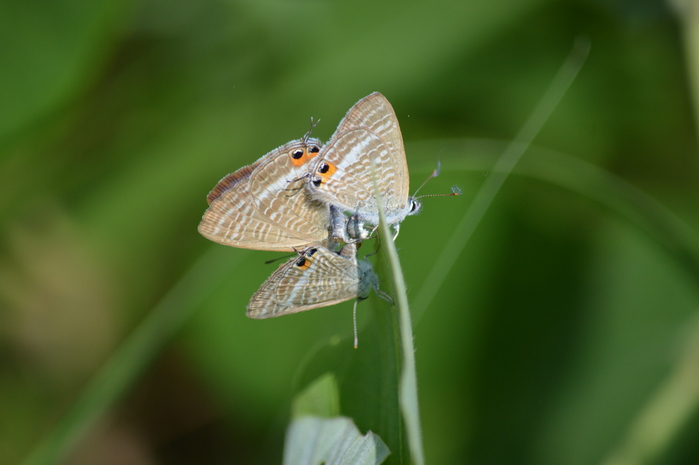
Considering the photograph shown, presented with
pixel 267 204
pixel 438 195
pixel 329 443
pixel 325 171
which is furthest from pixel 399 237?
pixel 329 443

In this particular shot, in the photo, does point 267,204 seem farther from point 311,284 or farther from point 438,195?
point 438,195

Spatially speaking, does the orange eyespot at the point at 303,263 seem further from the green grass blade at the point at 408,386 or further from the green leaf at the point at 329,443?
the green grass blade at the point at 408,386

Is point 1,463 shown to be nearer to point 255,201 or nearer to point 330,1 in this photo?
point 255,201

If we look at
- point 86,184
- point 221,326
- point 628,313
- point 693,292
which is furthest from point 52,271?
point 693,292

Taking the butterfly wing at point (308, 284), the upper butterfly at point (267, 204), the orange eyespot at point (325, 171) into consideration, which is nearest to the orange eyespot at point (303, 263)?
the butterfly wing at point (308, 284)

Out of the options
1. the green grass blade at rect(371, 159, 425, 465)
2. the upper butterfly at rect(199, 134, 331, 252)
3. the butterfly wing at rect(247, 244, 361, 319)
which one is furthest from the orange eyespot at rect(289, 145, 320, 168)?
the green grass blade at rect(371, 159, 425, 465)

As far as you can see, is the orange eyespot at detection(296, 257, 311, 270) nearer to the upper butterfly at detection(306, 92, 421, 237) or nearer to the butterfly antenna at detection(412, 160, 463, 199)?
the upper butterfly at detection(306, 92, 421, 237)
